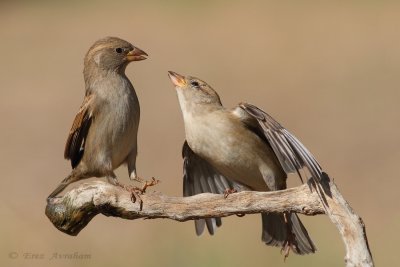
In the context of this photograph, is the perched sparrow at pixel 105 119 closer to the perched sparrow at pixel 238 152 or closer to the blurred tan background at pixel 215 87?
the perched sparrow at pixel 238 152

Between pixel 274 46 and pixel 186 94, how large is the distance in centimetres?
1032

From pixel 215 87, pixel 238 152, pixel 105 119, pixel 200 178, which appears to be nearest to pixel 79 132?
pixel 105 119

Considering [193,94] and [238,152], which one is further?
[193,94]

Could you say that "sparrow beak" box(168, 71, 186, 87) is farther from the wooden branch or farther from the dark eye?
the wooden branch

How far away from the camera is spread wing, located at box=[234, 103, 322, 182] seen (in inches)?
251

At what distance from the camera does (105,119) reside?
7.26 metres

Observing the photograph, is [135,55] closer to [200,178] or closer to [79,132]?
[79,132]

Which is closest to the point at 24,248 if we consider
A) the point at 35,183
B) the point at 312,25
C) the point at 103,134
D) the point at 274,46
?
the point at 35,183

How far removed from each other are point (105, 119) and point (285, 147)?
1239 mm

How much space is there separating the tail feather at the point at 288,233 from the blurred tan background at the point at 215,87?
195 cm

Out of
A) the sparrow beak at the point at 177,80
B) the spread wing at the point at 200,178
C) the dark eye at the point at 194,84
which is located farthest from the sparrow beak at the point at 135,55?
the spread wing at the point at 200,178

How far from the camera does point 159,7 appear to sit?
20.4 m

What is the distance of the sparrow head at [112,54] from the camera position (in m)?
7.52

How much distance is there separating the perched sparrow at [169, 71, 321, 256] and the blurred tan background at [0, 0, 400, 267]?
2064 millimetres
